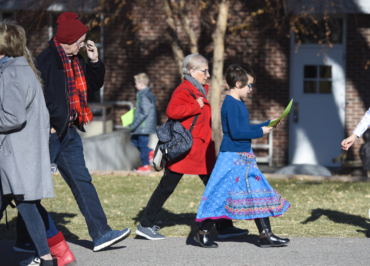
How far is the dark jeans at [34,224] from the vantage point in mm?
3684

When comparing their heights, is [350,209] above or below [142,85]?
below

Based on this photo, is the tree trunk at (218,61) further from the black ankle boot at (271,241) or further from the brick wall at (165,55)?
the black ankle boot at (271,241)

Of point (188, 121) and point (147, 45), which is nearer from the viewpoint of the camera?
point (188, 121)

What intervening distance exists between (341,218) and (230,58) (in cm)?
695

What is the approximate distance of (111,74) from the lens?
41.2 feet

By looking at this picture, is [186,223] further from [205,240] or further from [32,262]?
[32,262]

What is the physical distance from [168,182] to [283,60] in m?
7.86

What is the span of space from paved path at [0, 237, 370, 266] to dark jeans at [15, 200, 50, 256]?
1.90ft

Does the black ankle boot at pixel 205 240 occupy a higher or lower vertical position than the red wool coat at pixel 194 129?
lower

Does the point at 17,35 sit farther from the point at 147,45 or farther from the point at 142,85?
the point at 147,45

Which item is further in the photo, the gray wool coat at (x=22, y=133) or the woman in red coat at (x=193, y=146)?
the woman in red coat at (x=193, y=146)

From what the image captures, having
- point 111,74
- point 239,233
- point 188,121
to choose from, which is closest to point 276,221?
point 239,233

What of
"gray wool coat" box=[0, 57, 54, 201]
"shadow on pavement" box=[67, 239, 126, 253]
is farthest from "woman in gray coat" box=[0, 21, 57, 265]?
"shadow on pavement" box=[67, 239, 126, 253]

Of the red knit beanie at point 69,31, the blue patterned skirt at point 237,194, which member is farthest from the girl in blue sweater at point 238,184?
the red knit beanie at point 69,31
